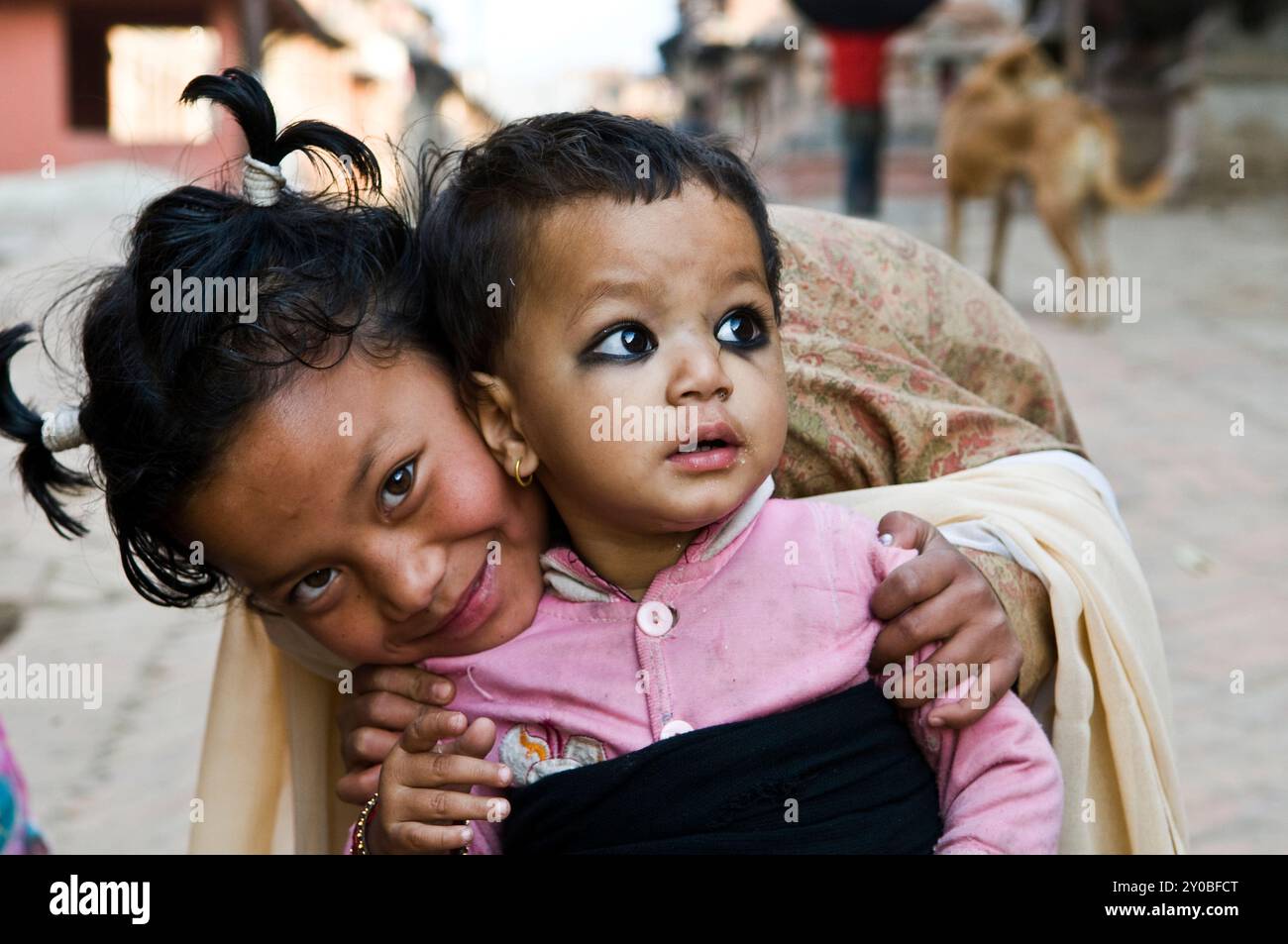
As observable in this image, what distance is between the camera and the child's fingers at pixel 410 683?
5.55 ft

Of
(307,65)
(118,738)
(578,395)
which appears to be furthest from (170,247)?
(307,65)

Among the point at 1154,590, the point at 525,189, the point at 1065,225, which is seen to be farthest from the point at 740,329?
the point at 1065,225

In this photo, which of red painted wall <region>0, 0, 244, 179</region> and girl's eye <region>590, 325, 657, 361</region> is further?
red painted wall <region>0, 0, 244, 179</region>

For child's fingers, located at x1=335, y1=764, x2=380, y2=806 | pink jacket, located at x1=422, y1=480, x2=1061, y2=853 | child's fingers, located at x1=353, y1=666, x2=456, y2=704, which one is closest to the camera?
pink jacket, located at x1=422, y1=480, x2=1061, y2=853

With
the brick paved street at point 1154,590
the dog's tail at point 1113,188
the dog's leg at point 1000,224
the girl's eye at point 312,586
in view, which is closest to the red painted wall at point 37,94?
the brick paved street at point 1154,590

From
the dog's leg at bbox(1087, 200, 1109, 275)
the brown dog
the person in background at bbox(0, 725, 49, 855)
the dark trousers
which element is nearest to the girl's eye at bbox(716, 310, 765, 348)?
the person in background at bbox(0, 725, 49, 855)

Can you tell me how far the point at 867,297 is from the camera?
2.07 metres

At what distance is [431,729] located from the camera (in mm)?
1562

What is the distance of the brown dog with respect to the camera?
8594 millimetres

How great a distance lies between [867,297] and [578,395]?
0.71 metres

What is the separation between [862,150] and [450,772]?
8.91 meters

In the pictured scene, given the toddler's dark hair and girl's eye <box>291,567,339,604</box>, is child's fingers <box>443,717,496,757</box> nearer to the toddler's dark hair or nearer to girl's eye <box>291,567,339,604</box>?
girl's eye <box>291,567,339,604</box>

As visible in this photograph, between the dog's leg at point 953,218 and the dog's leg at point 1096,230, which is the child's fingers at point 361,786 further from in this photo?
the dog's leg at point 953,218

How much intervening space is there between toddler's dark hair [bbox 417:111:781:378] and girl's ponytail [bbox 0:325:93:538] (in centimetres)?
57
